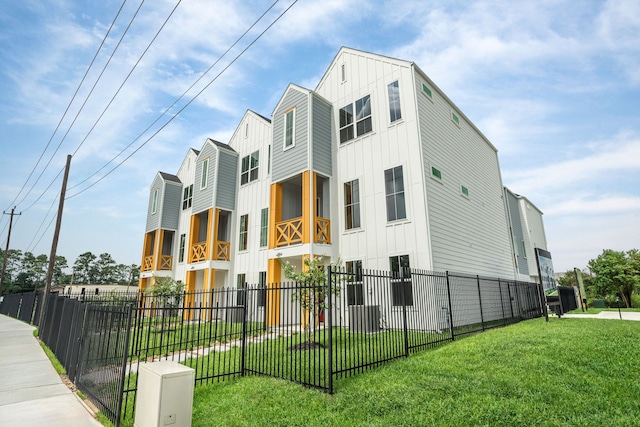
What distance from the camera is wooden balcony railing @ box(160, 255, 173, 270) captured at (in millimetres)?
25453

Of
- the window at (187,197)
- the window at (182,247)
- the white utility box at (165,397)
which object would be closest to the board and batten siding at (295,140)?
the white utility box at (165,397)

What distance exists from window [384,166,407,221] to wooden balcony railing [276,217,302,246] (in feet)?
13.7

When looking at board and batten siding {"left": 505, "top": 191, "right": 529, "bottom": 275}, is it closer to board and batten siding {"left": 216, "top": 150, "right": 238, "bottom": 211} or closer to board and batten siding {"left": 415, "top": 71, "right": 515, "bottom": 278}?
board and batten siding {"left": 415, "top": 71, "right": 515, "bottom": 278}

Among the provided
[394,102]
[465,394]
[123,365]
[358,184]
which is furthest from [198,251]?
[465,394]

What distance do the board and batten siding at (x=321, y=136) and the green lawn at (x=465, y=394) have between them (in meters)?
10.2

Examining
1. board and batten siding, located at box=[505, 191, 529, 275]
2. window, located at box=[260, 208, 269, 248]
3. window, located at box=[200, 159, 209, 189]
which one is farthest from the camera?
board and batten siding, located at box=[505, 191, 529, 275]

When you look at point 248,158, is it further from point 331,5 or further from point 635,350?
point 635,350

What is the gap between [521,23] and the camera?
334 inches

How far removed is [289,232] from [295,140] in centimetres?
462

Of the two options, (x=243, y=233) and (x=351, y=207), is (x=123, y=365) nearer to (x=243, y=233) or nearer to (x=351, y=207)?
(x=351, y=207)

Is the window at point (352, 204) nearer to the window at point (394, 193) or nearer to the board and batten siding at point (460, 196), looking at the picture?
the window at point (394, 193)

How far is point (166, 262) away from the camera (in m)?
25.8

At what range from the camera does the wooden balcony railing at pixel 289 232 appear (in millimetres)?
15000

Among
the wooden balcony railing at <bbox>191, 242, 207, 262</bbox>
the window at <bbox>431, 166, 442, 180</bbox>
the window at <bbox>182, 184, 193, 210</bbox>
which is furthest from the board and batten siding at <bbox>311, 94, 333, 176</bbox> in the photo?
the window at <bbox>182, 184, 193, 210</bbox>
